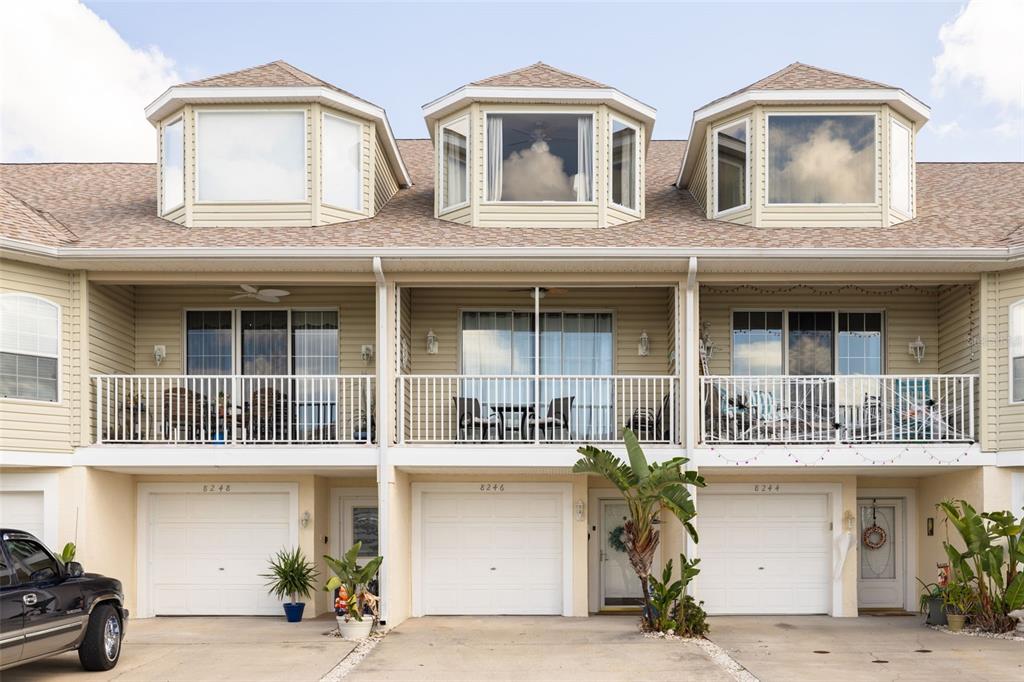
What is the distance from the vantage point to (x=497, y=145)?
15609 mm

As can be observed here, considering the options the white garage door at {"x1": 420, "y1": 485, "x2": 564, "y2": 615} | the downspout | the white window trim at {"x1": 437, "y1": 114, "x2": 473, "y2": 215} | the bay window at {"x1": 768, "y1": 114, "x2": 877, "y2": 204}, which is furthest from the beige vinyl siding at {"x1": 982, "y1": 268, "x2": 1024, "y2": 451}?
the downspout

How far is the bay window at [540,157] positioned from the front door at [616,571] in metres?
4.83

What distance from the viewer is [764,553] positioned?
52.2 feet

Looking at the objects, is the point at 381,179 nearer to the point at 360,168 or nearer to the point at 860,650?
the point at 360,168

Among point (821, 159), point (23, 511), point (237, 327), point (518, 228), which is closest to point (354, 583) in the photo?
point (23, 511)

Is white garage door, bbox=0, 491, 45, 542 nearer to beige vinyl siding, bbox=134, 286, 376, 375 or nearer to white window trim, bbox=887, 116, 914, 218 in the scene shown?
beige vinyl siding, bbox=134, 286, 376, 375

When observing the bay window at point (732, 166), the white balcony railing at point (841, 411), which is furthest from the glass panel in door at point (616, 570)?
the bay window at point (732, 166)

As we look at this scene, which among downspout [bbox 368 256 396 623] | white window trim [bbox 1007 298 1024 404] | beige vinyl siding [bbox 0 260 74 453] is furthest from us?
white window trim [bbox 1007 298 1024 404]

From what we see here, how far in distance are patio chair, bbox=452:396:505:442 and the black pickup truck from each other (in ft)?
17.1

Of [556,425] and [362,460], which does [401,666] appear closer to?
[362,460]

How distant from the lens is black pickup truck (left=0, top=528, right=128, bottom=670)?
9469 mm

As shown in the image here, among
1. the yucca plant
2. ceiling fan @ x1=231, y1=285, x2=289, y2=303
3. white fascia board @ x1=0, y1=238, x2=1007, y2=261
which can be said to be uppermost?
white fascia board @ x1=0, y1=238, x2=1007, y2=261

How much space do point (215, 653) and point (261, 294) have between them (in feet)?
18.0

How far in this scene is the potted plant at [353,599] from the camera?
43.5 ft
